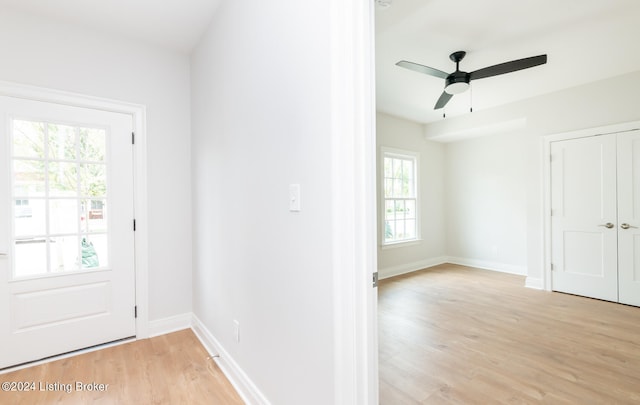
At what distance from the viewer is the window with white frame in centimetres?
500

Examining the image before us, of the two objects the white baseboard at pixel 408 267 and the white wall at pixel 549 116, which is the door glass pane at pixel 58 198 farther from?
the white wall at pixel 549 116

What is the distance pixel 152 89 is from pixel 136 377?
2.43m

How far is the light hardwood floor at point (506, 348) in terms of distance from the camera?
74.7 inches

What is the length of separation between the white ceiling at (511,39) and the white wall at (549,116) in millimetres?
164

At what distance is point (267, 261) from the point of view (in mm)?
1598

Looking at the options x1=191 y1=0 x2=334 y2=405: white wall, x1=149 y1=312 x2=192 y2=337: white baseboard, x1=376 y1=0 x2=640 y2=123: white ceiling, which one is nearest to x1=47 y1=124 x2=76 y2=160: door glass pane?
x1=191 y1=0 x2=334 y2=405: white wall

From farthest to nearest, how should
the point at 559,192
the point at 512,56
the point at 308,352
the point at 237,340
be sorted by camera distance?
the point at 559,192
the point at 512,56
the point at 237,340
the point at 308,352

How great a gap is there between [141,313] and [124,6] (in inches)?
100

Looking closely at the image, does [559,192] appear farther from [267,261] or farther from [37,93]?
[37,93]

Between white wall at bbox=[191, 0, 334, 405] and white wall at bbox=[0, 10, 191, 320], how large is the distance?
0.58 meters

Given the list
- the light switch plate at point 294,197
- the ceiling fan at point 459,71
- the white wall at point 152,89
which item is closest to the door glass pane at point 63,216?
the white wall at point 152,89

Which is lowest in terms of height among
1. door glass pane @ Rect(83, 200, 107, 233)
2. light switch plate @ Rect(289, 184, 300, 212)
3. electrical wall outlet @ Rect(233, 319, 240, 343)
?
electrical wall outlet @ Rect(233, 319, 240, 343)

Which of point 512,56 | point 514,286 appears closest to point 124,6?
point 512,56

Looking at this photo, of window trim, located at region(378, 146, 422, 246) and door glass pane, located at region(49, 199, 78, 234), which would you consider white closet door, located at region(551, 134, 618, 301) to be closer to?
window trim, located at region(378, 146, 422, 246)
